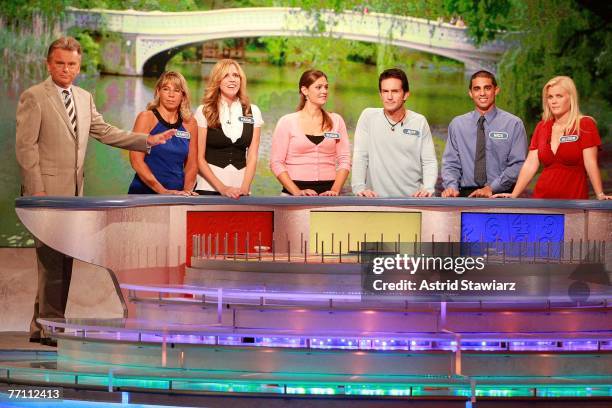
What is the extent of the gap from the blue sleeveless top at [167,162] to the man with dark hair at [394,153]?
109 centimetres

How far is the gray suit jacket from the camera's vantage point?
6535mm

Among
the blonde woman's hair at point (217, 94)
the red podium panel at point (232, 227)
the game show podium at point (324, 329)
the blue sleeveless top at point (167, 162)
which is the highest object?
the blonde woman's hair at point (217, 94)

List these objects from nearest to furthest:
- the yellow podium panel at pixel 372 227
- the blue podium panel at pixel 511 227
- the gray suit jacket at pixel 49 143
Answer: the blue podium panel at pixel 511 227, the yellow podium panel at pixel 372 227, the gray suit jacket at pixel 49 143

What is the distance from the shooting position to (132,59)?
35.7ft

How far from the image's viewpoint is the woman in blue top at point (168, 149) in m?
6.83

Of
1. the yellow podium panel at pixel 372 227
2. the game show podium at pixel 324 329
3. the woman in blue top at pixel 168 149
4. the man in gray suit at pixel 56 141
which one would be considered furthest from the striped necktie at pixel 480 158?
the man in gray suit at pixel 56 141

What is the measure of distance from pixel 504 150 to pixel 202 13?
4.70 m

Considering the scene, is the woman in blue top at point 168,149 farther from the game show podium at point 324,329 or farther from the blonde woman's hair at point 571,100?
the blonde woman's hair at point 571,100

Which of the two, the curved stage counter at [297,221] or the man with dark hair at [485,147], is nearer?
the curved stage counter at [297,221]

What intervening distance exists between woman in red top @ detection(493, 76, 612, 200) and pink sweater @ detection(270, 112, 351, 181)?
3.78 ft

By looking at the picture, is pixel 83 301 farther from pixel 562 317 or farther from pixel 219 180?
pixel 562 317

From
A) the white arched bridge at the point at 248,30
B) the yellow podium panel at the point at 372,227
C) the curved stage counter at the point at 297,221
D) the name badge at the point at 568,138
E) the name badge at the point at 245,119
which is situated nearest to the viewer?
the curved stage counter at the point at 297,221

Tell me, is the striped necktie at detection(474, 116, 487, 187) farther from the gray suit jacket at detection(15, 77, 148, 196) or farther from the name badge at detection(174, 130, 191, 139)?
the gray suit jacket at detection(15, 77, 148, 196)

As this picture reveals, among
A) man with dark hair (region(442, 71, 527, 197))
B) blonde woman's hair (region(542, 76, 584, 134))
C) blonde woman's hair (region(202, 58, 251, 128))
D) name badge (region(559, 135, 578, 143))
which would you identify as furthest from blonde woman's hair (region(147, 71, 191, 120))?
name badge (region(559, 135, 578, 143))
